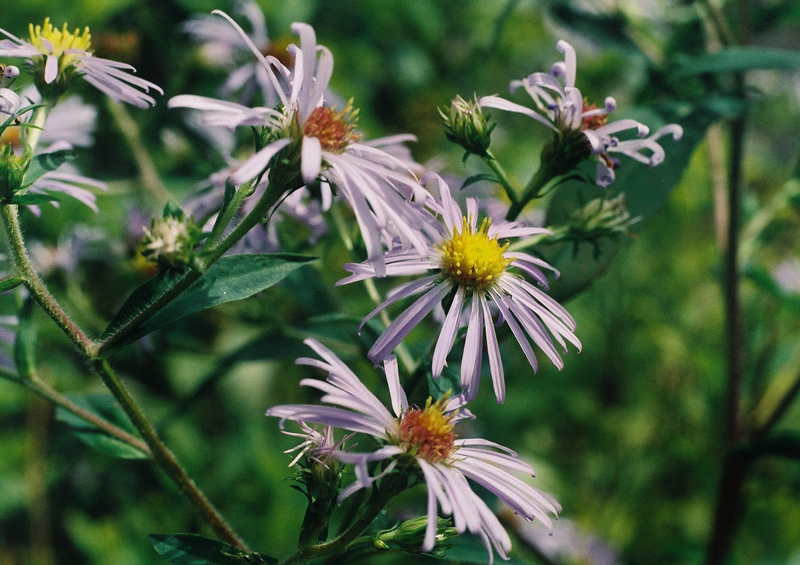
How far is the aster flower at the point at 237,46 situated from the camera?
1305 mm

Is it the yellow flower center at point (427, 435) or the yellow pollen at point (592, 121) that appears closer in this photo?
the yellow flower center at point (427, 435)

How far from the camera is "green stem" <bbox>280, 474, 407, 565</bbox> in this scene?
1.84ft

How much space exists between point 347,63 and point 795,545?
166 centimetres

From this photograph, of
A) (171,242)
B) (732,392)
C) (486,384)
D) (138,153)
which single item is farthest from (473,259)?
(138,153)

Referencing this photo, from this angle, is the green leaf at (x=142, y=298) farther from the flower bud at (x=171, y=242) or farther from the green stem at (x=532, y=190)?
the green stem at (x=532, y=190)

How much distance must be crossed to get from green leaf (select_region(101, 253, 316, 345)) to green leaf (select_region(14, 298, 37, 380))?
0.21 m

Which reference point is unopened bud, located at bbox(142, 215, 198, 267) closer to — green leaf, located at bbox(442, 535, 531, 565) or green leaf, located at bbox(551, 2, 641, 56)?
green leaf, located at bbox(442, 535, 531, 565)

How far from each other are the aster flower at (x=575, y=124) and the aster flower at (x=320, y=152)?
0.50 feet

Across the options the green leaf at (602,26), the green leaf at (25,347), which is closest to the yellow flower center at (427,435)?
the green leaf at (25,347)

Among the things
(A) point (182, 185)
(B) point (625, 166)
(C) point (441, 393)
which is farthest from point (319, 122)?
(A) point (182, 185)

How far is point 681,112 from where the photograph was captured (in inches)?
39.4

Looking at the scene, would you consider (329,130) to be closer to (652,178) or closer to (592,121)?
(592,121)

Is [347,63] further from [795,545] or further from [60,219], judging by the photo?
[795,545]

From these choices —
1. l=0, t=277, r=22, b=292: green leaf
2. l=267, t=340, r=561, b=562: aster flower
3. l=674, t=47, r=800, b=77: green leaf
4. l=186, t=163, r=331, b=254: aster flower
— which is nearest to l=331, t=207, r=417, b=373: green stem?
l=186, t=163, r=331, b=254: aster flower
